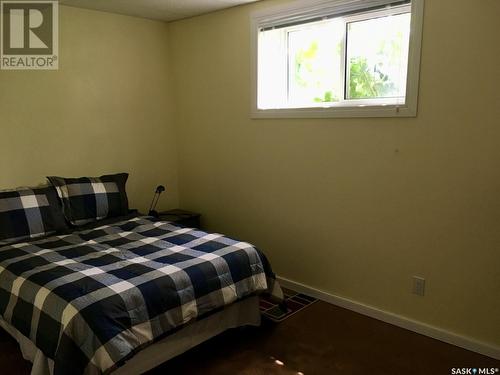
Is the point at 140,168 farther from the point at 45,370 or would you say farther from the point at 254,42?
the point at 45,370

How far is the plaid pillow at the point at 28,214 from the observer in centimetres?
266

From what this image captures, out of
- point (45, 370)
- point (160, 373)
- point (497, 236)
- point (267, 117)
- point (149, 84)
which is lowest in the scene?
point (160, 373)

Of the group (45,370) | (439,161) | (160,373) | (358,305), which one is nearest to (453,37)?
(439,161)

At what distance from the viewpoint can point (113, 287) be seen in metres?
1.94

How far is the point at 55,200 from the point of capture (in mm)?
2938

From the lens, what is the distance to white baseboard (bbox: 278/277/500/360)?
2316 millimetres

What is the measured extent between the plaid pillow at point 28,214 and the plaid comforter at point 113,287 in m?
0.14

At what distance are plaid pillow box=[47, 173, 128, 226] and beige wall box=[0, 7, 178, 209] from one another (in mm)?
301

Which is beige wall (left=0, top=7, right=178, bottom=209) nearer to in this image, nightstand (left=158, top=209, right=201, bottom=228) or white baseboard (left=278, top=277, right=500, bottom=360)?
nightstand (left=158, top=209, right=201, bottom=228)

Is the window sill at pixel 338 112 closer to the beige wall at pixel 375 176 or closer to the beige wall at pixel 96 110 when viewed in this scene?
the beige wall at pixel 375 176

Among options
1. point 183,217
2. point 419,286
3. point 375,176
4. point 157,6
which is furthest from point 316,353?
point 157,6

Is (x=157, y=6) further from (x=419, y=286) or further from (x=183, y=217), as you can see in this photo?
(x=419, y=286)

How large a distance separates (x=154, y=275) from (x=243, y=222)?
1493mm

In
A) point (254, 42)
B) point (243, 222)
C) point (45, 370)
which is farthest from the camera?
point (243, 222)
